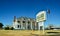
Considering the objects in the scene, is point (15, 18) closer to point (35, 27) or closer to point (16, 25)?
point (16, 25)

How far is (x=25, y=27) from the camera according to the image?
257ft

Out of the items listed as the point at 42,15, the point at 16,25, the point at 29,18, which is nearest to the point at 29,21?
the point at 29,18

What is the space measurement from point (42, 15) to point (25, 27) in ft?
133

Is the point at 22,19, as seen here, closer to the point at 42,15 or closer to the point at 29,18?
the point at 29,18

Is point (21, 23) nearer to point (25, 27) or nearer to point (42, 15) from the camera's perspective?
point (25, 27)

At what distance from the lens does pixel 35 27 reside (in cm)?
7869

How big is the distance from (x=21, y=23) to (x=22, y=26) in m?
1.45

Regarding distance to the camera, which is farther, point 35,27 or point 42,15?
point 35,27

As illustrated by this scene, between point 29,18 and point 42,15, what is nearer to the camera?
point 42,15

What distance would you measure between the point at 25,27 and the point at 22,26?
1.45 meters

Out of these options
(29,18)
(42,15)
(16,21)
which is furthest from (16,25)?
(42,15)

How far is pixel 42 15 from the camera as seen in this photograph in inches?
1510

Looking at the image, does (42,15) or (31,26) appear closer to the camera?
(42,15)

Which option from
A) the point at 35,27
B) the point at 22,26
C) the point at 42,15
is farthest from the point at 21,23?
the point at 42,15
